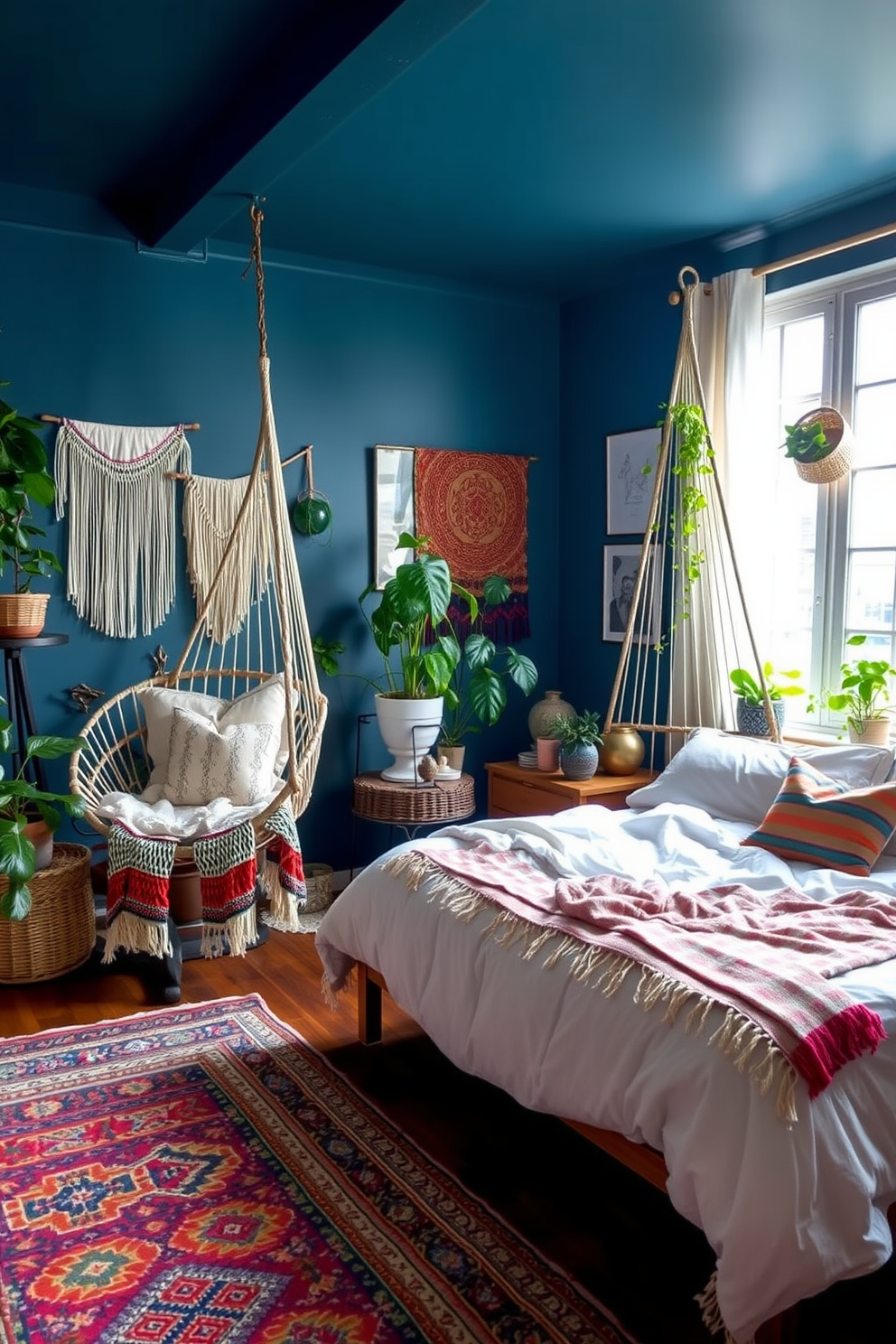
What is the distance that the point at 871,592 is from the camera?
12.0 feet

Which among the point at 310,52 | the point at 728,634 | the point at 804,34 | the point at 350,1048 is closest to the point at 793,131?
the point at 804,34

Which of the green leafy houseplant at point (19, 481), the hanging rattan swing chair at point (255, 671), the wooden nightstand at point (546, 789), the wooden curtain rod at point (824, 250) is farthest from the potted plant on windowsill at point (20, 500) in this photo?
the wooden curtain rod at point (824, 250)

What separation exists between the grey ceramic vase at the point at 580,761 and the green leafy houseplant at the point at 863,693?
0.87 m

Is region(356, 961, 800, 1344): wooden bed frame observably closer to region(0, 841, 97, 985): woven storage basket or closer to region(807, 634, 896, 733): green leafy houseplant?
region(0, 841, 97, 985): woven storage basket

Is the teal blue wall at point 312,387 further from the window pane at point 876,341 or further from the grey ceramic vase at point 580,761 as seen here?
the window pane at point 876,341

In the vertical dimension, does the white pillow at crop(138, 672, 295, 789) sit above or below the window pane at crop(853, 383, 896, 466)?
below

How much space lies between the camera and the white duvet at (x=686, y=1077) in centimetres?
156

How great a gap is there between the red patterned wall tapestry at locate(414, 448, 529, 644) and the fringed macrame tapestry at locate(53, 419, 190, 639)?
1.09m

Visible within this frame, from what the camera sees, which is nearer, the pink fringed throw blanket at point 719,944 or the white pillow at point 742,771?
the pink fringed throw blanket at point 719,944

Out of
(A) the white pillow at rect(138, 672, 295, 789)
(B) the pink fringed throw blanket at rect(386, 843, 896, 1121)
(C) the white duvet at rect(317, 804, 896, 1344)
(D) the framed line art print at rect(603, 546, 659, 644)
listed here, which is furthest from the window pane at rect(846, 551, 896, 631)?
(A) the white pillow at rect(138, 672, 295, 789)

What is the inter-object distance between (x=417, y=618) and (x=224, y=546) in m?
0.80

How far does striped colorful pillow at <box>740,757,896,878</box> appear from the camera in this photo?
8.84 ft

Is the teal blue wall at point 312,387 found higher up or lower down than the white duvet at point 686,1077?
higher up

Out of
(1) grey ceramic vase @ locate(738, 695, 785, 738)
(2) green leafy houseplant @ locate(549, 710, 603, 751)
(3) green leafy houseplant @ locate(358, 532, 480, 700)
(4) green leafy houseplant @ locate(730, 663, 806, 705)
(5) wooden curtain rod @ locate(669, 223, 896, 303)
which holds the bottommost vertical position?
(2) green leafy houseplant @ locate(549, 710, 603, 751)
